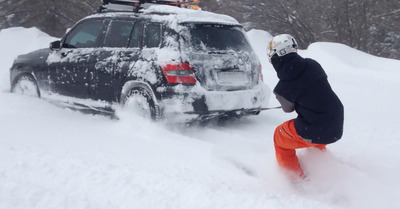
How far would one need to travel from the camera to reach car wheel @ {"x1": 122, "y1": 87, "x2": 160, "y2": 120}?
17.0ft

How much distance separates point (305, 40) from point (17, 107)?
48.9 ft

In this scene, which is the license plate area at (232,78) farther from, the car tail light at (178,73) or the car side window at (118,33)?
the car side window at (118,33)

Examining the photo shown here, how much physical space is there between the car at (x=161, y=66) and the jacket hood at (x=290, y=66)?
156 centimetres

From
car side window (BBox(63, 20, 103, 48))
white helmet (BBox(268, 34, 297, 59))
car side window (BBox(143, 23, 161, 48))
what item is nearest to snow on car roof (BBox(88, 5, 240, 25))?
car side window (BBox(143, 23, 161, 48))

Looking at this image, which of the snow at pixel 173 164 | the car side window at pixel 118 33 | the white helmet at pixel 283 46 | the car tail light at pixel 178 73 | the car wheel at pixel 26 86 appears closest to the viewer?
the snow at pixel 173 164

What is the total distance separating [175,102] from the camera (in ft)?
16.5

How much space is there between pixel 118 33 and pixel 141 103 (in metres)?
1.25

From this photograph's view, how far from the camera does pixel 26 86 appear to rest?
690 centimetres

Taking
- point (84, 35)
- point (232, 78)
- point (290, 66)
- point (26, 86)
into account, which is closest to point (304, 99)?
point (290, 66)

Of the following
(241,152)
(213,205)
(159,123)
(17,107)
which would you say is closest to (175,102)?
(159,123)

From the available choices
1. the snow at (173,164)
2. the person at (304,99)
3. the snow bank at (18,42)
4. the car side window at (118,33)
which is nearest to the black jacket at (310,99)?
the person at (304,99)

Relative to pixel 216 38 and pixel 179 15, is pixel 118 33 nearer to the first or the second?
pixel 179 15

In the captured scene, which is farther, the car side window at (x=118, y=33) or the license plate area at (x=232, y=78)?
the car side window at (x=118, y=33)

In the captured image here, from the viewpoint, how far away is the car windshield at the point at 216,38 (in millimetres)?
5262
